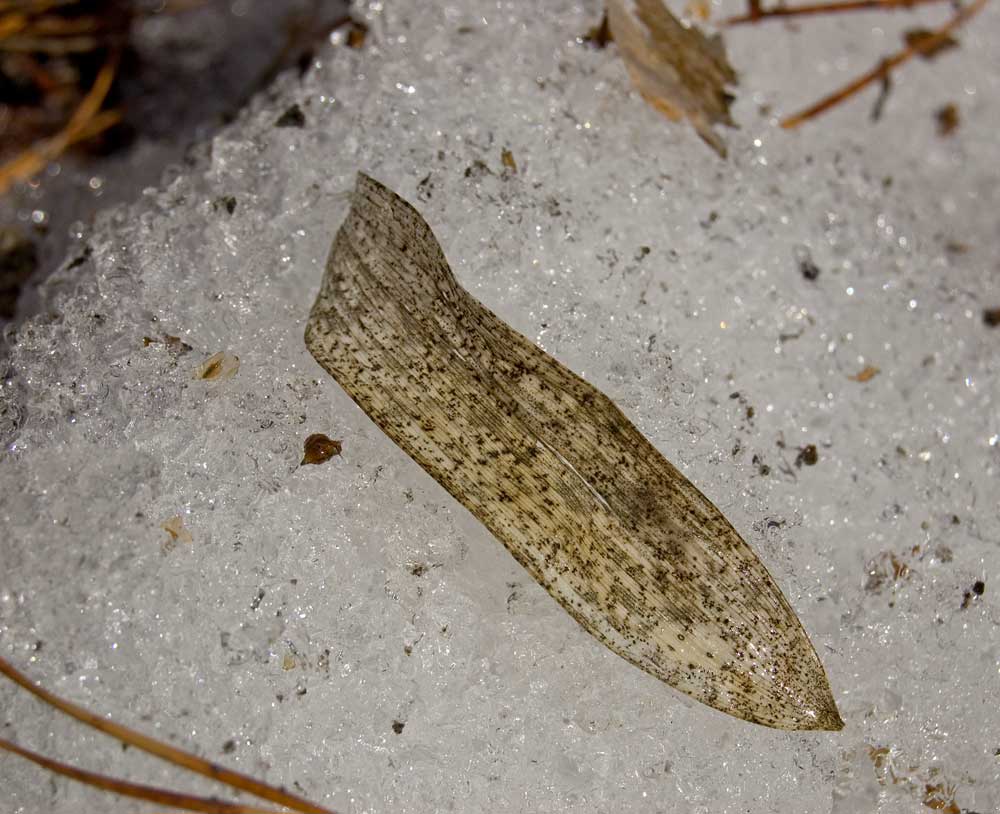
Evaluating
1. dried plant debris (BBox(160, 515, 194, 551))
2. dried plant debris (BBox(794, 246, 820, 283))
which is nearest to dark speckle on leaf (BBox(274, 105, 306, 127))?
dried plant debris (BBox(160, 515, 194, 551))

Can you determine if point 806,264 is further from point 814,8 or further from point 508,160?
point 814,8

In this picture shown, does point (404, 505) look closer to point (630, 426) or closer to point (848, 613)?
point (630, 426)

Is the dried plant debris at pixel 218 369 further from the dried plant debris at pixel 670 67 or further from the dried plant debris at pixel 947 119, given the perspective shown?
the dried plant debris at pixel 947 119

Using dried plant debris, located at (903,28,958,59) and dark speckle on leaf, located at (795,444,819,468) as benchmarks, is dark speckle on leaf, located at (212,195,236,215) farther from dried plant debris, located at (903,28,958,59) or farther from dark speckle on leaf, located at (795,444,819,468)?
dried plant debris, located at (903,28,958,59)

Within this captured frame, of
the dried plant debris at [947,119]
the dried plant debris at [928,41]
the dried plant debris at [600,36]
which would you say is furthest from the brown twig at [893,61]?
the dried plant debris at [600,36]

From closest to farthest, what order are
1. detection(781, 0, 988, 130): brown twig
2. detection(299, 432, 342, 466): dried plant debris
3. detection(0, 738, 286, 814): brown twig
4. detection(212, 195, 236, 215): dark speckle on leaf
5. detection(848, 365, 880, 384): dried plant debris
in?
detection(0, 738, 286, 814): brown twig → detection(299, 432, 342, 466): dried plant debris → detection(212, 195, 236, 215): dark speckle on leaf → detection(848, 365, 880, 384): dried plant debris → detection(781, 0, 988, 130): brown twig

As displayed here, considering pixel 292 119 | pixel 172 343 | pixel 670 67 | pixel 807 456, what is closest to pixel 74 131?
pixel 292 119

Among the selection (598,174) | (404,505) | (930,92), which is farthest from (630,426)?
(930,92)
